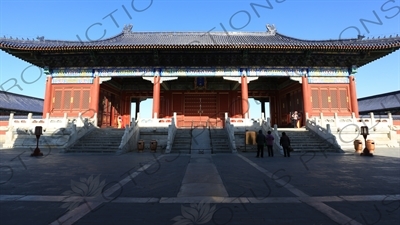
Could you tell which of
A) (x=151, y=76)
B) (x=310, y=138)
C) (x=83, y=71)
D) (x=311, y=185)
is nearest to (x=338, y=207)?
(x=311, y=185)

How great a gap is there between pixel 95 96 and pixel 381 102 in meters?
31.2

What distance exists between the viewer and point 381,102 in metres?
26.9

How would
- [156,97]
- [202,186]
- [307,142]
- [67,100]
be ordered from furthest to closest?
[67,100] → [156,97] → [307,142] → [202,186]

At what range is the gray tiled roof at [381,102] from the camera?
24913 mm

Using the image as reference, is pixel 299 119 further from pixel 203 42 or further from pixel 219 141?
pixel 203 42

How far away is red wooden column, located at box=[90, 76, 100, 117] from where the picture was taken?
1684 centimetres

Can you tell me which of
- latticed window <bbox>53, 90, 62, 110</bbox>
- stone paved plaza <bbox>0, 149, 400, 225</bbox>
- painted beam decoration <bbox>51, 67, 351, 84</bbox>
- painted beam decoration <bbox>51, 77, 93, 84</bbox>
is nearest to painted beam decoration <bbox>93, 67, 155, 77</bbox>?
painted beam decoration <bbox>51, 67, 351, 84</bbox>

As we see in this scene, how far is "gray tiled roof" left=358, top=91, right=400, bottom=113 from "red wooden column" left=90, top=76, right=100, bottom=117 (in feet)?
92.2

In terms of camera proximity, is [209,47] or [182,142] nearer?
[182,142]

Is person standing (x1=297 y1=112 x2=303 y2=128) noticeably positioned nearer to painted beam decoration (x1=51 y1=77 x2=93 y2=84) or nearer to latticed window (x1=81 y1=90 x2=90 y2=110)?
latticed window (x1=81 y1=90 x2=90 y2=110)

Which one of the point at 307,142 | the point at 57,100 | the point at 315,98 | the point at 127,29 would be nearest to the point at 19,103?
the point at 57,100

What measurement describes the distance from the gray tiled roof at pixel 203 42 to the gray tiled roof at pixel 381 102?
486 inches

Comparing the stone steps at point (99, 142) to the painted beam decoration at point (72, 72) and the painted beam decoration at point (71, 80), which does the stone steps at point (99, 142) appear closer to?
the painted beam decoration at point (71, 80)

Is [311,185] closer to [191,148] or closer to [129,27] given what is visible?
[191,148]
